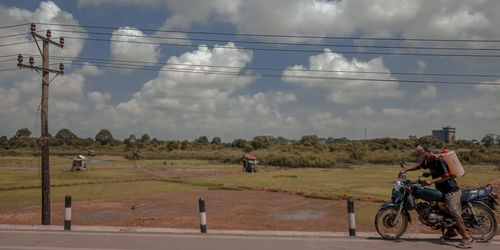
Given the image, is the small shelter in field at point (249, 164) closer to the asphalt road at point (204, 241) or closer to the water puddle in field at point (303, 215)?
the water puddle in field at point (303, 215)

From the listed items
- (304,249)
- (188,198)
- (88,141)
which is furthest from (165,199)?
(88,141)

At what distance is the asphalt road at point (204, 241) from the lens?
8.83 m

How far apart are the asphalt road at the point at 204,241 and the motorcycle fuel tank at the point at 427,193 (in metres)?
1.06

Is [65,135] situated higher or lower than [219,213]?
higher

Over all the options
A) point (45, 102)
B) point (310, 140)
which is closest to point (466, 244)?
point (45, 102)

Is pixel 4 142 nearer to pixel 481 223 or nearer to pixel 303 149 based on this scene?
pixel 303 149

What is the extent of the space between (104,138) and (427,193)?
175 m

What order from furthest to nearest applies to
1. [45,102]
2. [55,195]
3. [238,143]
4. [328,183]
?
1. [238,143]
2. [328,183]
3. [55,195]
4. [45,102]

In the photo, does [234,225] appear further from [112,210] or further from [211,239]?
[112,210]

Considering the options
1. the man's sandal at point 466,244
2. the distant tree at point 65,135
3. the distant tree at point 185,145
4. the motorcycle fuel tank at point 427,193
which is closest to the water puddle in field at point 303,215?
the motorcycle fuel tank at point 427,193

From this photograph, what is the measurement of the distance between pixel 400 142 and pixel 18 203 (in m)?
117

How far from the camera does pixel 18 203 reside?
21078 mm

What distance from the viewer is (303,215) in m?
16.8

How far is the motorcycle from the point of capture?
9.05 meters
